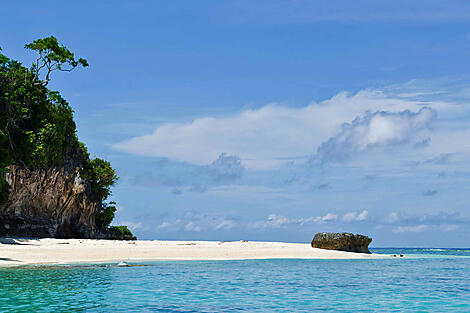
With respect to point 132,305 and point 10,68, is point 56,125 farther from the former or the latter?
point 132,305

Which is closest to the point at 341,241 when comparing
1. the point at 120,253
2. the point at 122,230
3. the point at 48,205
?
the point at 120,253

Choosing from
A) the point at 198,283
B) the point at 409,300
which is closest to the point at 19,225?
the point at 198,283

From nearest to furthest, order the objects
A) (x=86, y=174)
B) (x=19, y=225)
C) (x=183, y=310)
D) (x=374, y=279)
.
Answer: (x=183, y=310) → (x=374, y=279) → (x=19, y=225) → (x=86, y=174)

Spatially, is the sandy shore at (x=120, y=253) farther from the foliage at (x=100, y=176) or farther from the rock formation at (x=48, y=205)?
the foliage at (x=100, y=176)

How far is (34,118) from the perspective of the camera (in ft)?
180

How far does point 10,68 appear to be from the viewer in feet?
177

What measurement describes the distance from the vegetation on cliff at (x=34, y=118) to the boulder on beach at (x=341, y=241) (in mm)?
31874

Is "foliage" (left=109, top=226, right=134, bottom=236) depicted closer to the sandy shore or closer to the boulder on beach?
the sandy shore

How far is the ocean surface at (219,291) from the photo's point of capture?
16578mm

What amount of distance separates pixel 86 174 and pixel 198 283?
152 ft

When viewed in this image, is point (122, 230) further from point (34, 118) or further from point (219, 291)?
point (219, 291)

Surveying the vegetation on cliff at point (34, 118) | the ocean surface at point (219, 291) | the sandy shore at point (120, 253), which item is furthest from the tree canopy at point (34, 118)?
the ocean surface at point (219, 291)

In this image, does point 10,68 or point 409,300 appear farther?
point 10,68

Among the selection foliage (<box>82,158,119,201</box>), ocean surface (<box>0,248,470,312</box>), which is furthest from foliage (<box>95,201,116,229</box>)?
ocean surface (<box>0,248,470,312</box>)
